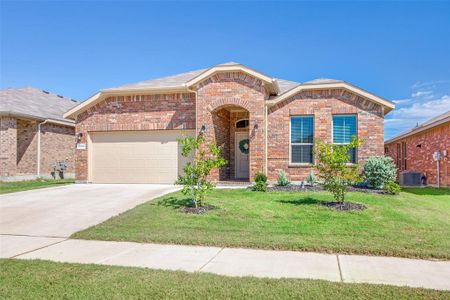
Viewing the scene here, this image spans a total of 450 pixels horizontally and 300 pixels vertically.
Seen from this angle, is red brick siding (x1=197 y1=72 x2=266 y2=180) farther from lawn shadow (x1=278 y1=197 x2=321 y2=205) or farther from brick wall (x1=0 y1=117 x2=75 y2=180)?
brick wall (x1=0 y1=117 x2=75 y2=180)

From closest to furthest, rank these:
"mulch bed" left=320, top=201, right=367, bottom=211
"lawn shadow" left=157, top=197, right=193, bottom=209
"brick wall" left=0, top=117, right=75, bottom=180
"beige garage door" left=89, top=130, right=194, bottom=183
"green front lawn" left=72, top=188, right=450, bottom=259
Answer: "green front lawn" left=72, top=188, right=450, bottom=259 → "mulch bed" left=320, top=201, right=367, bottom=211 → "lawn shadow" left=157, top=197, right=193, bottom=209 → "beige garage door" left=89, top=130, right=194, bottom=183 → "brick wall" left=0, top=117, right=75, bottom=180

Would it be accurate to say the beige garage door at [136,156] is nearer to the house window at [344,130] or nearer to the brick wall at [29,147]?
the brick wall at [29,147]

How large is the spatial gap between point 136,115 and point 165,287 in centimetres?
1198

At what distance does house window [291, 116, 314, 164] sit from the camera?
1355 centimetres

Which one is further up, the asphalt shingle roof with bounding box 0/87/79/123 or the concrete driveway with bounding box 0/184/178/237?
the asphalt shingle roof with bounding box 0/87/79/123

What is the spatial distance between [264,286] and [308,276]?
766 mm

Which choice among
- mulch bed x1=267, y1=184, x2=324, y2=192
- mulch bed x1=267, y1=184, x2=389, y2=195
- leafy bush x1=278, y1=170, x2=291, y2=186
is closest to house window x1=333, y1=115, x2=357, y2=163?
mulch bed x1=267, y1=184, x2=389, y2=195

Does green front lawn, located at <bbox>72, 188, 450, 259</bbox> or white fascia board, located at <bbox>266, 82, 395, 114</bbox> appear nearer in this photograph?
green front lawn, located at <bbox>72, 188, 450, 259</bbox>

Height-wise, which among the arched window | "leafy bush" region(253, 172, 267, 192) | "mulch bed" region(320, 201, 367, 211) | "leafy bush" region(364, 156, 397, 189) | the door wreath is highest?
the arched window

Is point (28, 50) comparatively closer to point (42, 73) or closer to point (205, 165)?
point (42, 73)

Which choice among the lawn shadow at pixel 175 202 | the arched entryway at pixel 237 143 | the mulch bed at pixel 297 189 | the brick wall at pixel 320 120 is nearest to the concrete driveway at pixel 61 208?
the lawn shadow at pixel 175 202

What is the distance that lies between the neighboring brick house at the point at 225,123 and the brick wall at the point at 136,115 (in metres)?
0.05

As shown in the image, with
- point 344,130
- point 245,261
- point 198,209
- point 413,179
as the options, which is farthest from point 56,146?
point 413,179

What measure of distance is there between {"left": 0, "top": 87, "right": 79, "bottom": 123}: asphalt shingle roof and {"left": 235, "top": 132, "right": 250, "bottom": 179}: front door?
37.7 feet
